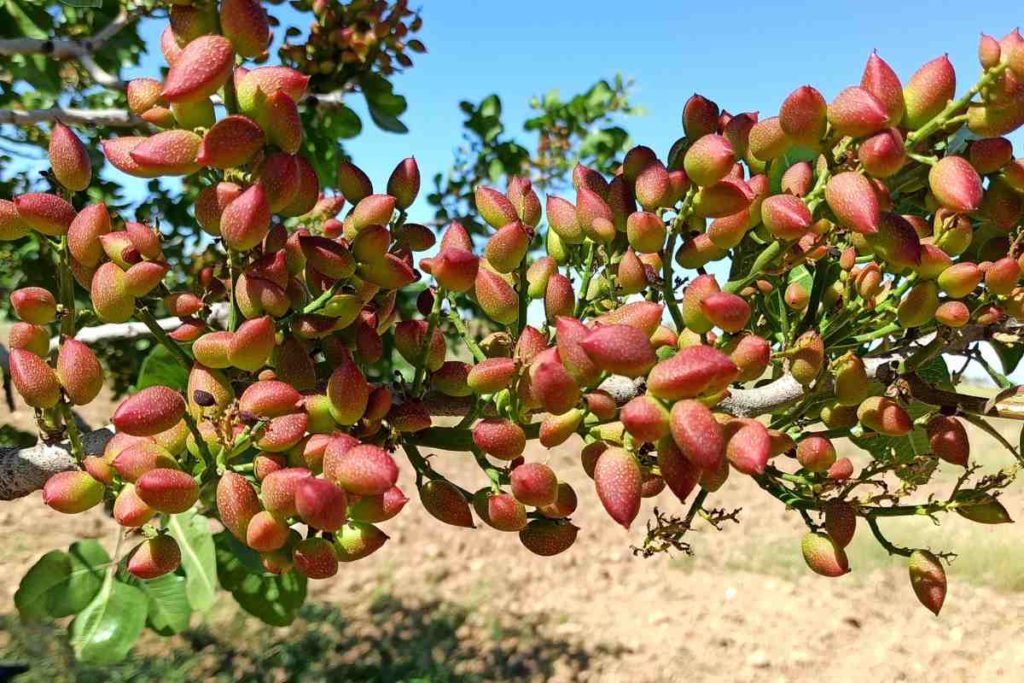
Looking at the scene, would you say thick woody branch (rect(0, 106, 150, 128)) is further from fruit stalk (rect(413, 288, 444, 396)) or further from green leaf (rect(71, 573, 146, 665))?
fruit stalk (rect(413, 288, 444, 396))

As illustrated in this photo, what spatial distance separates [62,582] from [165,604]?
29cm

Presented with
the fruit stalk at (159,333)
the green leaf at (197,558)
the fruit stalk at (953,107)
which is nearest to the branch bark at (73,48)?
the green leaf at (197,558)

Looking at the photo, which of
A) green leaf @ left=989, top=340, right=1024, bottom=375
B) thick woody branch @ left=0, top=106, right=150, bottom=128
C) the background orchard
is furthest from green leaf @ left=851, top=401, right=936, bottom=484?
thick woody branch @ left=0, top=106, right=150, bottom=128

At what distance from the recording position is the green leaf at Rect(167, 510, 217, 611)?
7.34 ft

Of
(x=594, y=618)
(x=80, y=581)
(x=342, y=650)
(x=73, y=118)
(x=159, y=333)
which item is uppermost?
(x=73, y=118)

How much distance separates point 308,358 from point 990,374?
96 centimetres

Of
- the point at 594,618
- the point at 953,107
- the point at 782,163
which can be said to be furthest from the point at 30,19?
the point at 594,618

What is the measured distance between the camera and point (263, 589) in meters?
2.26

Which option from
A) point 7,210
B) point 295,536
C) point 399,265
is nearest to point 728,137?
point 399,265

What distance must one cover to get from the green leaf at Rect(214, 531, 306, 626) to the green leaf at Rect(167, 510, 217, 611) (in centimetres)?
6

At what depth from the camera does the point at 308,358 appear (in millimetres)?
909

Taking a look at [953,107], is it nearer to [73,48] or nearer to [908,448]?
[908,448]

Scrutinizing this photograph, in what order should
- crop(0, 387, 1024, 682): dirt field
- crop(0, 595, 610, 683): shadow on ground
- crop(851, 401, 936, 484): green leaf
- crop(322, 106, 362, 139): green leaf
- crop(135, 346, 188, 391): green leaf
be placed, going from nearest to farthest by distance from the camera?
1. crop(851, 401, 936, 484): green leaf
2. crop(135, 346, 188, 391): green leaf
3. crop(322, 106, 362, 139): green leaf
4. crop(0, 595, 610, 683): shadow on ground
5. crop(0, 387, 1024, 682): dirt field

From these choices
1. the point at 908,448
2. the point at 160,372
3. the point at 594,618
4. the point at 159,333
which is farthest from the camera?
the point at 594,618
